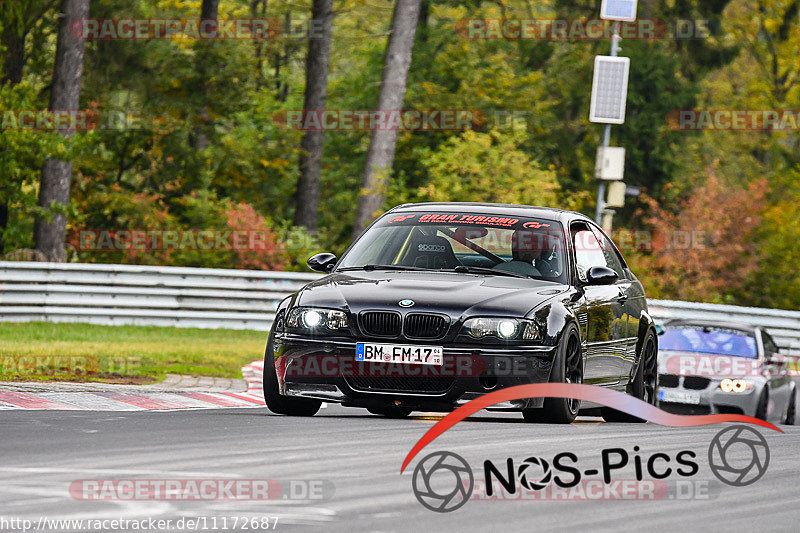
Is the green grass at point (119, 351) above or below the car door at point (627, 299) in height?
below

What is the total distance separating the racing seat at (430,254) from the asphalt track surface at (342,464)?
1176 mm

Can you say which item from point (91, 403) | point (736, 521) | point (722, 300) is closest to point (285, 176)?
point (722, 300)

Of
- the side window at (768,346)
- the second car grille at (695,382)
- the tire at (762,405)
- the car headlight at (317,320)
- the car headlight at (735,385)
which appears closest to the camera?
the car headlight at (317,320)

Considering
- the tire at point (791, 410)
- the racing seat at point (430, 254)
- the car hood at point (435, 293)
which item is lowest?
the tire at point (791, 410)

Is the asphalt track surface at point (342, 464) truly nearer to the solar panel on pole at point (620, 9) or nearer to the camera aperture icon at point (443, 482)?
the camera aperture icon at point (443, 482)

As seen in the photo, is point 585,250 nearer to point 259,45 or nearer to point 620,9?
point 620,9

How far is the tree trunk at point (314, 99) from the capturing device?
36.4 m

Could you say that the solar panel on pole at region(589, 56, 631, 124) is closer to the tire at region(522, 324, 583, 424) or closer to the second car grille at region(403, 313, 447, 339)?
the tire at region(522, 324, 583, 424)

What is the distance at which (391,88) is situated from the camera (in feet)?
105

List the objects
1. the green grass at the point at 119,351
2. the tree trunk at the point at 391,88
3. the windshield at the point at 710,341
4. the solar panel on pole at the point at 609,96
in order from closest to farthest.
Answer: the green grass at the point at 119,351 < the windshield at the point at 710,341 < the solar panel on pole at the point at 609,96 < the tree trunk at the point at 391,88

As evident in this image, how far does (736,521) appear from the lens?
683cm

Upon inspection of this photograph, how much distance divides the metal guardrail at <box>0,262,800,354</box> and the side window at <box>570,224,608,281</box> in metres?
11.5

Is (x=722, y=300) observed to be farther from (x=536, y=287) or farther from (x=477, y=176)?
(x=536, y=287)

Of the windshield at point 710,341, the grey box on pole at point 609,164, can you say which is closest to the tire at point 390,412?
the windshield at point 710,341
